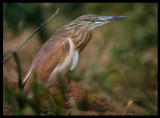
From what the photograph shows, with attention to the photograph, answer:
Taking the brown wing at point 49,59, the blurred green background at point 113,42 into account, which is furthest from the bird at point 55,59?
the blurred green background at point 113,42

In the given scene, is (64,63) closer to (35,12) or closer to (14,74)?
(14,74)

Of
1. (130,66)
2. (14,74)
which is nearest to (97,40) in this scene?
(130,66)

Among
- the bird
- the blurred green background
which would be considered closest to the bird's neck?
the bird

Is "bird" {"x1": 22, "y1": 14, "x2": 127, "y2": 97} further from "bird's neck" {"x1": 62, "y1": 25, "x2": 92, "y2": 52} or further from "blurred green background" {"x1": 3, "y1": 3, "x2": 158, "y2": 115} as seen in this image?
"blurred green background" {"x1": 3, "y1": 3, "x2": 158, "y2": 115}

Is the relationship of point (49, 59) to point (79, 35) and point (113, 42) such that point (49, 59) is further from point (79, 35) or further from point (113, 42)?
point (113, 42)

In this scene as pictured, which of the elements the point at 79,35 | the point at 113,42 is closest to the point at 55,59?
the point at 79,35

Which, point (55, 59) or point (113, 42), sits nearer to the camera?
point (55, 59)
